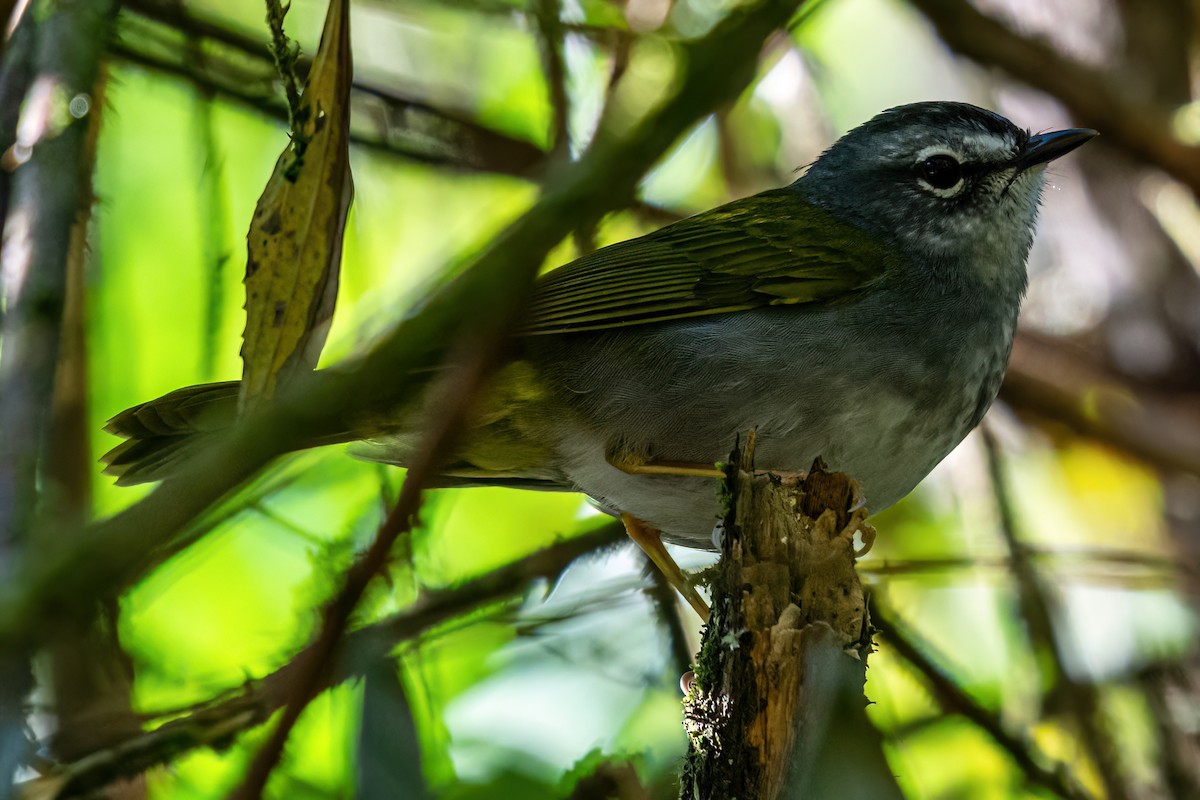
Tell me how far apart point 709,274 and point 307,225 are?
1.82 metres

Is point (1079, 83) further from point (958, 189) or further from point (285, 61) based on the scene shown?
point (285, 61)

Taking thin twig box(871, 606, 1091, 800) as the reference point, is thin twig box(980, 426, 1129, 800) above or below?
above

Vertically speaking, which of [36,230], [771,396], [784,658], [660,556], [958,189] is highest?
[958,189]

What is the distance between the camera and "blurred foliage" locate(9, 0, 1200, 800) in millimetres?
3486

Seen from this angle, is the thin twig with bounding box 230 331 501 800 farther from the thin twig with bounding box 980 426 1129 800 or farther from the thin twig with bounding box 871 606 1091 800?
the thin twig with bounding box 980 426 1129 800

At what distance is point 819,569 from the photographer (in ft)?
9.29

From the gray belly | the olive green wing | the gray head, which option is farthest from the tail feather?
the gray head

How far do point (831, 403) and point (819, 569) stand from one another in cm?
97

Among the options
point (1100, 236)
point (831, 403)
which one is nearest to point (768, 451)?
point (831, 403)

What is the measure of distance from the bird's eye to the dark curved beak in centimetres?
22

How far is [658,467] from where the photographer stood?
3.95 m

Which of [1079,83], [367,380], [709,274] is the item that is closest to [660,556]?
[709,274]

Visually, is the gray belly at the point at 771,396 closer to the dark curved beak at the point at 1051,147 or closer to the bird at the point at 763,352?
the bird at the point at 763,352

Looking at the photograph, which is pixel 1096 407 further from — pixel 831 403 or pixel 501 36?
pixel 501 36
